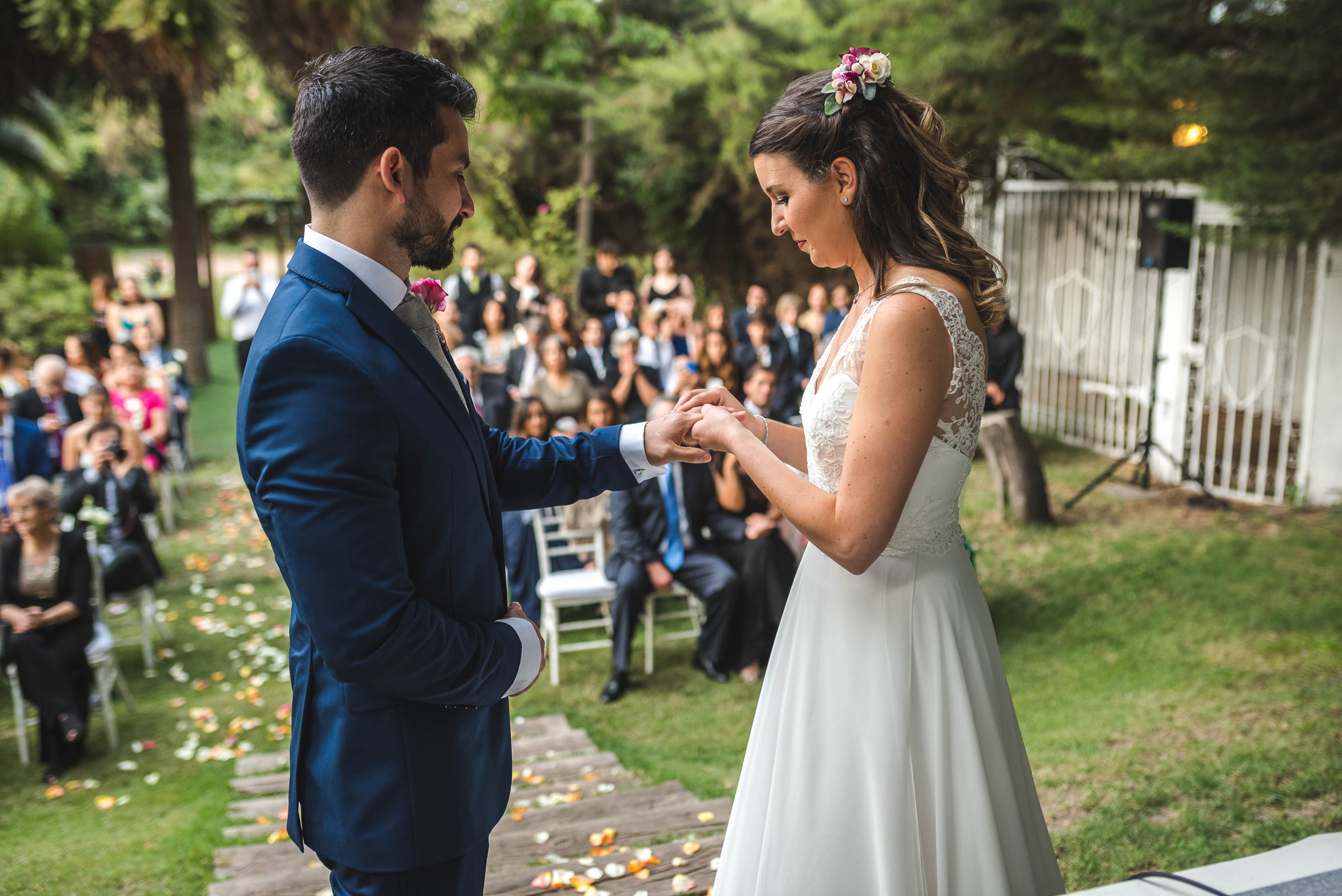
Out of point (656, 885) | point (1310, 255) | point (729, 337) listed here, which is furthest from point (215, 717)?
point (1310, 255)

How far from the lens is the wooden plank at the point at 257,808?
13.6ft

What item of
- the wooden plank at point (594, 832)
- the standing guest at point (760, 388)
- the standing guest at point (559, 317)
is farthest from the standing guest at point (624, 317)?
the wooden plank at point (594, 832)

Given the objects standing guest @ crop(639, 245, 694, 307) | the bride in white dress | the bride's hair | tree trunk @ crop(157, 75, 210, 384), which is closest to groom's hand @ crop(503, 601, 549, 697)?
the bride in white dress

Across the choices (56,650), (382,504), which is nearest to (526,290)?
(56,650)

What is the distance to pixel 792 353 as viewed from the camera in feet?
30.2

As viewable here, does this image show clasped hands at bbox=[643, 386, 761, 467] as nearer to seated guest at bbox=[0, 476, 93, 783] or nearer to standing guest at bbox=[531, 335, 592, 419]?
seated guest at bbox=[0, 476, 93, 783]

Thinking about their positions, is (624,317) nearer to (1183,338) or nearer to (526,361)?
(526,361)

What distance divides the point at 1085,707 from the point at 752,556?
1.92m

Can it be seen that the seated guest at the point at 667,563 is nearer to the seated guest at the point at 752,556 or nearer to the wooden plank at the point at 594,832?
the seated guest at the point at 752,556

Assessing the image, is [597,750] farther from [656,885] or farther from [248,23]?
[248,23]

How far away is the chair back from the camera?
602cm

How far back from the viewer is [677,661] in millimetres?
6160

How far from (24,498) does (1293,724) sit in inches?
232

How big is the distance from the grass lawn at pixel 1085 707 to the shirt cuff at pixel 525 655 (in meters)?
2.28
